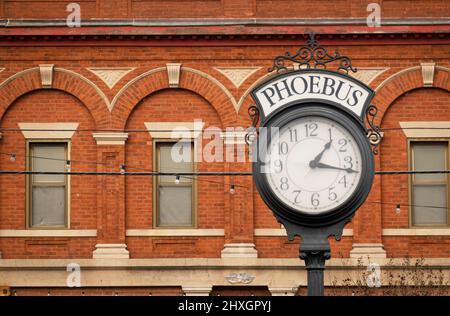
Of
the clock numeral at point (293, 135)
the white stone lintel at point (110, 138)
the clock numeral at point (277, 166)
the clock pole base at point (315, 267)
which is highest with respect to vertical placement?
the white stone lintel at point (110, 138)

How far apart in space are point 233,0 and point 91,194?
490cm

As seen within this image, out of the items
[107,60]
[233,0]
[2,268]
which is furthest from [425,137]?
[2,268]

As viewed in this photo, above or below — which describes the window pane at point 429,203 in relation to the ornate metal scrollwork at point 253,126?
below

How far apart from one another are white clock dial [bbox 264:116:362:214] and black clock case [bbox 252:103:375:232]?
0.03 metres

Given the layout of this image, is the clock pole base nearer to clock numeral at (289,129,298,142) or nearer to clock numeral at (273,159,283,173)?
clock numeral at (273,159,283,173)

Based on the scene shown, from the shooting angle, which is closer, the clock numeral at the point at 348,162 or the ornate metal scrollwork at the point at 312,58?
the clock numeral at the point at 348,162

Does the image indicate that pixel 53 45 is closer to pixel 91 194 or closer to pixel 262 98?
pixel 91 194

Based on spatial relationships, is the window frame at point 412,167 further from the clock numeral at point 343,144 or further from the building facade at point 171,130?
the clock numeral at point 343,144

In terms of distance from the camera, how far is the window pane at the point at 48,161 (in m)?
24.7

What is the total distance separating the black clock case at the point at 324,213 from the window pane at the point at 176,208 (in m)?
18.2

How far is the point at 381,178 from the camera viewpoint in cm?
2452

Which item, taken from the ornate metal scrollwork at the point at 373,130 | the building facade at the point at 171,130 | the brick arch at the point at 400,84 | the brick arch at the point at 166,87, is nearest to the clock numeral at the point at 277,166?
the ornate metal scrollwork at the point at 373,130

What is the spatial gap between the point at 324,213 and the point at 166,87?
1829 cm

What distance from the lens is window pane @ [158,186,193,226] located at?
24.6 meters
